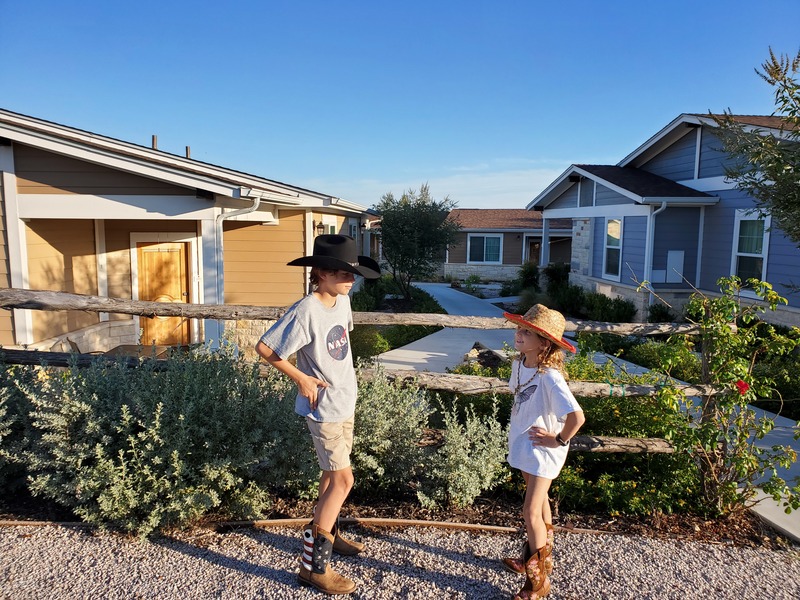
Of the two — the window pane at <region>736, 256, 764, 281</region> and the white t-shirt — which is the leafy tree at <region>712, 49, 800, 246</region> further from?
the window pane at <region>736, 256, 764, 281</region>

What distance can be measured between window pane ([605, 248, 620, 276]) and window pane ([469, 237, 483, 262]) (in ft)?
48.3

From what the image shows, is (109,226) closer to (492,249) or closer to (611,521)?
(611,521)

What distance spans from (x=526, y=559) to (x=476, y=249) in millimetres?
28587

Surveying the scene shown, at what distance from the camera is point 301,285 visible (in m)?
11.6

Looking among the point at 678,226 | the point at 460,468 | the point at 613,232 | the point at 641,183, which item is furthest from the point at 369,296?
the point at 460,468

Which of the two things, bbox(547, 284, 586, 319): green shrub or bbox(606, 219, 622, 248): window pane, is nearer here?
bbox(606, 219, 622, 248): window pane

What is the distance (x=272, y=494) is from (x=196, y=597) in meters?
1.19

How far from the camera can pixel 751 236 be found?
11.9m

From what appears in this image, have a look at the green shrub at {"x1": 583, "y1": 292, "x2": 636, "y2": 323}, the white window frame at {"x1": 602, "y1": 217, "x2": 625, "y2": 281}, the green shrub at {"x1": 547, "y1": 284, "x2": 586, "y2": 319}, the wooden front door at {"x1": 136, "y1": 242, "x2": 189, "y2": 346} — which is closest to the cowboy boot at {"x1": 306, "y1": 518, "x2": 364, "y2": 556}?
the wooden front door at {"x1": 136, "y1": 242, "x2": 189, "y2": 346}

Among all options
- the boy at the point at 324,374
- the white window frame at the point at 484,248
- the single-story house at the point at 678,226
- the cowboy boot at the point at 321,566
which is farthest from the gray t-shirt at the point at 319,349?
the white window frame at the point at 484,248

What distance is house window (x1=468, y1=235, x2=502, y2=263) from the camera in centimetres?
3112

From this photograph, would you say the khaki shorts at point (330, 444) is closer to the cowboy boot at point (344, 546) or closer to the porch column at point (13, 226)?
the cowboy boot at point (344, 546)

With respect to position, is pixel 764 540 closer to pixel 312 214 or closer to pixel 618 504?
pixel 618 504

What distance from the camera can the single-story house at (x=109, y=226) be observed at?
7844 millimetres
